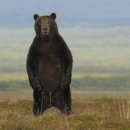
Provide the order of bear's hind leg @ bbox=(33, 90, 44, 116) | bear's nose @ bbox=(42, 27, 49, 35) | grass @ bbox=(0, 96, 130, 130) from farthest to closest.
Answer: bear's hind leg @ bbox=(33, 90, 44, 116)
bear's nose @ bbox=(42, 27, 49, 35)
grass @ bbox=(0, 96, 130, 130)

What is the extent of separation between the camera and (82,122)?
15.5 m

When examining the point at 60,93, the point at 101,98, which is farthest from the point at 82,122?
the point at 101,98

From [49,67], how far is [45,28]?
3.11 ft

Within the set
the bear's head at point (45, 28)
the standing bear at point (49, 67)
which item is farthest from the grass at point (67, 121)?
the bear's head at point (45, 28)

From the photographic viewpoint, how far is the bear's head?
17.5 meters

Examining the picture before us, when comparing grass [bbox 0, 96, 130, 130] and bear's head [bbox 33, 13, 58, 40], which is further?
bear's head [bbox 33, 13, 58, 40]

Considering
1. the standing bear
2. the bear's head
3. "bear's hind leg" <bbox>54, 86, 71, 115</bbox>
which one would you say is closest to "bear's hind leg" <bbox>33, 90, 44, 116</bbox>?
the standing bear

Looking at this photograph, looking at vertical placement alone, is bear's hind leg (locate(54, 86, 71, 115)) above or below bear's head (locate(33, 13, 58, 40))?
below

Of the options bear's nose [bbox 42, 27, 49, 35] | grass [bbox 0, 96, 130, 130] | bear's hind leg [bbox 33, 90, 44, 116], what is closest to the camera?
grass [bbox 0, 96, 130, 130]

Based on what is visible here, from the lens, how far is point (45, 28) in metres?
17.5

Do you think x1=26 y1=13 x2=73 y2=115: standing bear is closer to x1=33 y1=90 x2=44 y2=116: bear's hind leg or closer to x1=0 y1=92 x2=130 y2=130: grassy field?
x1=33 y1=90 x2=44 y2=116: bear's hind leg

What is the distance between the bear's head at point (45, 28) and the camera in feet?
57.6

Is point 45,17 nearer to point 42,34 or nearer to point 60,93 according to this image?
point 42,34

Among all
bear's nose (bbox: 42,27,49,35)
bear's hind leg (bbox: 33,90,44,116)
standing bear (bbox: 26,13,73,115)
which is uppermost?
bear's nose (bbox: 42,27,49,35)
